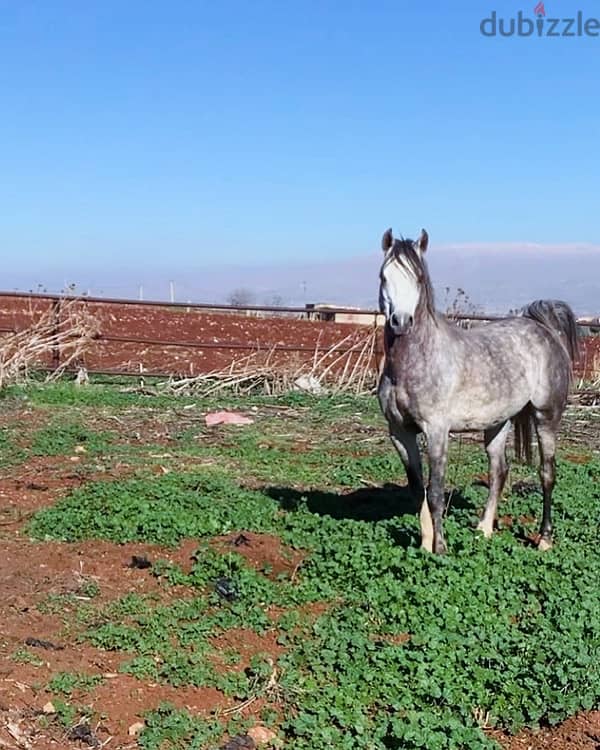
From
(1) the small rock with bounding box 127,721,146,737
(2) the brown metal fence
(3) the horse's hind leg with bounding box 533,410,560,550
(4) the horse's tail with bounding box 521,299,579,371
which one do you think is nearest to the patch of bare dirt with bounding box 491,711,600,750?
(1) the small rock with bounding box 127,721,146,737

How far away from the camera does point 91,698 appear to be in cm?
367

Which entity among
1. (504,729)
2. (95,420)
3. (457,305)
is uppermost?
(457,305)

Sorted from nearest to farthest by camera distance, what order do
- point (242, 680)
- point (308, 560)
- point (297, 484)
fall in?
point (242, 680) < point (308, 560) < point (297, 484)

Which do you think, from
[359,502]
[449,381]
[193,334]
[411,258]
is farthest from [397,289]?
[193,334]

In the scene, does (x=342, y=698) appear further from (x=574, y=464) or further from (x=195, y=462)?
(x=574, y=464)

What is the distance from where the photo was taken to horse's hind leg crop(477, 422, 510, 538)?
5.98m

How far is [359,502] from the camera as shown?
672 centimetres

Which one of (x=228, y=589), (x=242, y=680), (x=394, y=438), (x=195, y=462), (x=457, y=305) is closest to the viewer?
(x=242, y=680)

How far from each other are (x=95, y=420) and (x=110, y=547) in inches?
178

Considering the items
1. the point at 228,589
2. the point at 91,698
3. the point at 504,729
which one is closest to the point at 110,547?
the point at 228,589

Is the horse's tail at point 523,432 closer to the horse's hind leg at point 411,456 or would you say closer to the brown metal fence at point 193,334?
the horse's hind leg at point 411,456

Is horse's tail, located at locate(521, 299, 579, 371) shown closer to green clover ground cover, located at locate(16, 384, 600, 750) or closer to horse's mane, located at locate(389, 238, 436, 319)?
green clover ground cover, located at locate(16, 384, 600, 750)

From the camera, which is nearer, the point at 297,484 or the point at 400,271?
the point at 400,271

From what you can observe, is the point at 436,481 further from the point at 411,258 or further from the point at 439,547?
the point at 411,258
